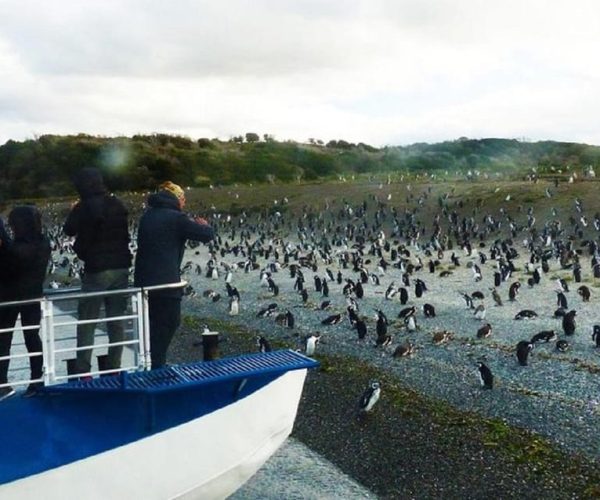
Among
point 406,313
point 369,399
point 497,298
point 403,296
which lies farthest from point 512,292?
point 369,399

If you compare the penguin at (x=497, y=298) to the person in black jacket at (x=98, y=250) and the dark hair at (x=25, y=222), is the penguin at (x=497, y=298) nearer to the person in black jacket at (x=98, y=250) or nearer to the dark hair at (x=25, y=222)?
the person in black jacket at (x=98, y=250)

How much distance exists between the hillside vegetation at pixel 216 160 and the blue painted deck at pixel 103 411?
7506 cm

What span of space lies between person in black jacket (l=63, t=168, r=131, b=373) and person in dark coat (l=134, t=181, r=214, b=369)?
0.20 metres

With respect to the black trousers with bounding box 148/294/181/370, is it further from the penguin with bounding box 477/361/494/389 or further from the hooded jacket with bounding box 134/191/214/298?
the penguin with bounding box 477/361/494/389

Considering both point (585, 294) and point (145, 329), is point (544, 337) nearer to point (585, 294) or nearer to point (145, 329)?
point (585, 294)

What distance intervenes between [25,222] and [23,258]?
13.0 inches

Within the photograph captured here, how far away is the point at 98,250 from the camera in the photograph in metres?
7.98

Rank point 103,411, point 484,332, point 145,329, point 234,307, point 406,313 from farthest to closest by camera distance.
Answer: point 234,307
point 406,313
point 484,332
point 145,329
point 103,411

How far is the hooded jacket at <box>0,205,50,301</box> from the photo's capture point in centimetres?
759

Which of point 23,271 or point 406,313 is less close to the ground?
point 23,271

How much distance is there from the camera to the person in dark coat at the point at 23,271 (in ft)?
24.9

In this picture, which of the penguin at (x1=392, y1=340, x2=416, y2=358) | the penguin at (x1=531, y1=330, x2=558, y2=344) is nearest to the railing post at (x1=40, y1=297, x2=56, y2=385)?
the penguin at (x1=392, y1=340, x2=416, y2=358)

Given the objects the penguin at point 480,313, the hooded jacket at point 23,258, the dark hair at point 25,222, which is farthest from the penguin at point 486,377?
the dark hair at point 25,222

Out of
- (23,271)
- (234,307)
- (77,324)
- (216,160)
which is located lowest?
(234,307)
